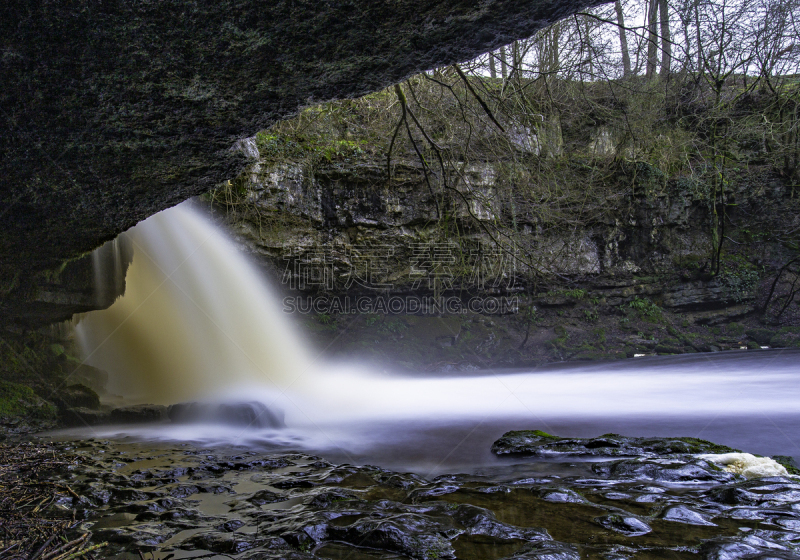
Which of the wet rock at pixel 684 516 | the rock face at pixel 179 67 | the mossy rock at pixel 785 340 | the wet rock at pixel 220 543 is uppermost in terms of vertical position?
the rock face at pixel 179 67

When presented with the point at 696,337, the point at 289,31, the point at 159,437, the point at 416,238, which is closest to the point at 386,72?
the point at 289,31

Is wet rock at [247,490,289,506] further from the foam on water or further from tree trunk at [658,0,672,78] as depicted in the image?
tree trunk at [658,0,672,78]

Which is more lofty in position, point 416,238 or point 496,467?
point 416,238

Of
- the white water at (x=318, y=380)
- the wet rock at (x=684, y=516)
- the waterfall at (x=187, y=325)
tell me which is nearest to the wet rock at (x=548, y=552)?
the wet rock at (x=684, y=516)

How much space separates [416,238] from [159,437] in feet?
22.3

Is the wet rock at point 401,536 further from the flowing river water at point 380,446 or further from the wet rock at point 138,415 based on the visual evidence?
the wet rock at point 138,415

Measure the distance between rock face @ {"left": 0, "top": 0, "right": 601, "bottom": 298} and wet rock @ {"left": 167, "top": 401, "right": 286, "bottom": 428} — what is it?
4.01 m

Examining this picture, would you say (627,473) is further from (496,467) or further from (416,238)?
(416,238)

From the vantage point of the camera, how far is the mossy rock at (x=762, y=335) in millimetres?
11438

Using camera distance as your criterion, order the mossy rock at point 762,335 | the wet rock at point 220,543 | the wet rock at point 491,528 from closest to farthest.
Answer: the wet rock at point 220,543
the wet rock at point 491,528
the mossy rock at point 762,335

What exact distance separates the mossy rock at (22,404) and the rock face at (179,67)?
4664 mm

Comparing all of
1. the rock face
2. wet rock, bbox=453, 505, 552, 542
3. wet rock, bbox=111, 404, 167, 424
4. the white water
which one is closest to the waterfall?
the white water

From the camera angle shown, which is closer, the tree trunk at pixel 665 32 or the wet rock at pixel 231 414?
the tree trunk at pixel 665 32

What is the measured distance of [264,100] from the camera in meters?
1.95
